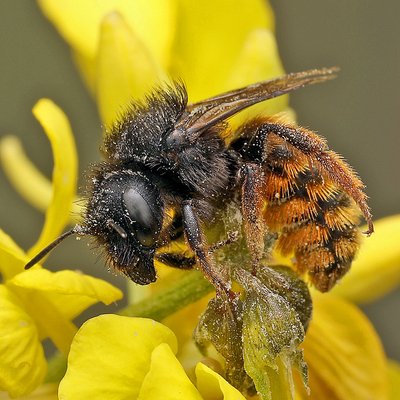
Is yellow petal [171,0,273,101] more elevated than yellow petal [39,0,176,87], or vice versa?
yellow petal [39,0,176,87]

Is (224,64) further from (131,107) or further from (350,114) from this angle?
(350,114)

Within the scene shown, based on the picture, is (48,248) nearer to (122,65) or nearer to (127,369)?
(127,369)

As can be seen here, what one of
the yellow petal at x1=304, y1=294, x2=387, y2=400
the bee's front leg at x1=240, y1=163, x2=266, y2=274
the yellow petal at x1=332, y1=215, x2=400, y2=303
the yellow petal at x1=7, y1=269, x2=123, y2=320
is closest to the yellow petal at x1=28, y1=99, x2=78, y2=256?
the yellow petal at x1=7, y1=269, x2=123, y2=320

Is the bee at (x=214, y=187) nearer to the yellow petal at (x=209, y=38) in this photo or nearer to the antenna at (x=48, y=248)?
the antenna at (x=48, y=248)

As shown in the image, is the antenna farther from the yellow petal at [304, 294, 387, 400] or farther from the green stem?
the yellow petal at [304, 294, 387, 400]

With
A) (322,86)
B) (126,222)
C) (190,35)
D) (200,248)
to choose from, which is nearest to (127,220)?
(126,222)

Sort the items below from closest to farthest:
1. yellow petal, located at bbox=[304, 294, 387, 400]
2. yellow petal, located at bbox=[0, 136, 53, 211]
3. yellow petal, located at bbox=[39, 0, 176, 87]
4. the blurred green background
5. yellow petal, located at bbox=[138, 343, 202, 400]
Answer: yellow petal, located at bbox=[138, 343, 202, 400] < yellow petal, located at bbox=[304, 294, 387, 400] < yellow petal, located at bbox=[39, 0, 176, 87] < yellow petal, located at bbox=[0, 136, 53, 211] < the blurred green background

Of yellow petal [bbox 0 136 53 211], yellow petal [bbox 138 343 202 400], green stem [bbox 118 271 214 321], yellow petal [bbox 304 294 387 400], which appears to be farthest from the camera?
yellow petal [bbox 0 136 53 211]
